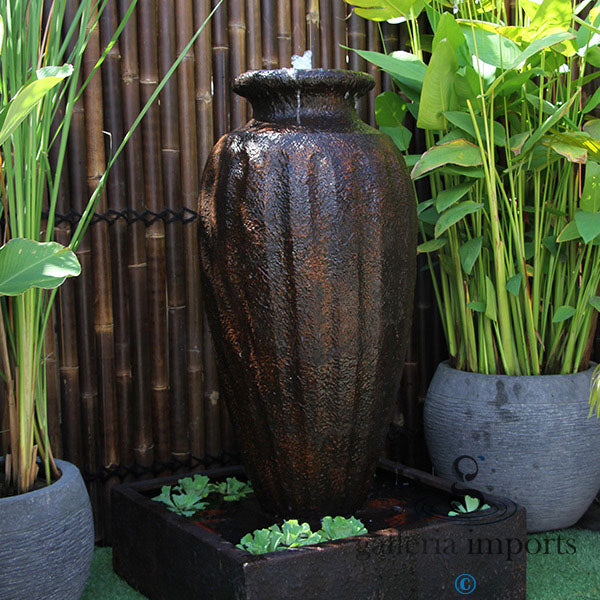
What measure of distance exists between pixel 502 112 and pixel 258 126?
0.76 m

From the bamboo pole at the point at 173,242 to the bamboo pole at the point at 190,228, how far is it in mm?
15

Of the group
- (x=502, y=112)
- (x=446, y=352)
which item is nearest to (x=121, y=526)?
(x=446, y=352)

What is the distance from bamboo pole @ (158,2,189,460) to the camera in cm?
203

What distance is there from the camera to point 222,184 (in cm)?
158

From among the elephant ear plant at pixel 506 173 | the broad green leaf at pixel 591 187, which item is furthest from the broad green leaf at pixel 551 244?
the broad green leaf at pixel 591 187

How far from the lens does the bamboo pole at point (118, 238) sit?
197 centimetres

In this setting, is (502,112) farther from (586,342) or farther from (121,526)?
(121,526)

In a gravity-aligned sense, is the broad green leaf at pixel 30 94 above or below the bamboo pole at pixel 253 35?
below

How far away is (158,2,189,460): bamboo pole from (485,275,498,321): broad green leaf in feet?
2.61

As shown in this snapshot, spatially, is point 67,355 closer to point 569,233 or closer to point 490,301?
point 490,301

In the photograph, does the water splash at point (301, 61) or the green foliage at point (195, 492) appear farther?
the water splash at point (301, 61)

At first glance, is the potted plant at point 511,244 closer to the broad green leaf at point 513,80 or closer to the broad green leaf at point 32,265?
the broad green leaf at point 513,80

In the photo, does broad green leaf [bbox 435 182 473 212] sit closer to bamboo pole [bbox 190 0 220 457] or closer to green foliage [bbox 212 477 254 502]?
bamboo pole [bbox 190 0 220 457]

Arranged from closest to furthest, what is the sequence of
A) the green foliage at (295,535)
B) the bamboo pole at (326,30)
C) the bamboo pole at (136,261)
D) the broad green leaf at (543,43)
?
the green foliage at (295,535) < the broad green leaf at (543,43) < the bamboo pole at (136,261) < the bamboo pole at (326,30)
